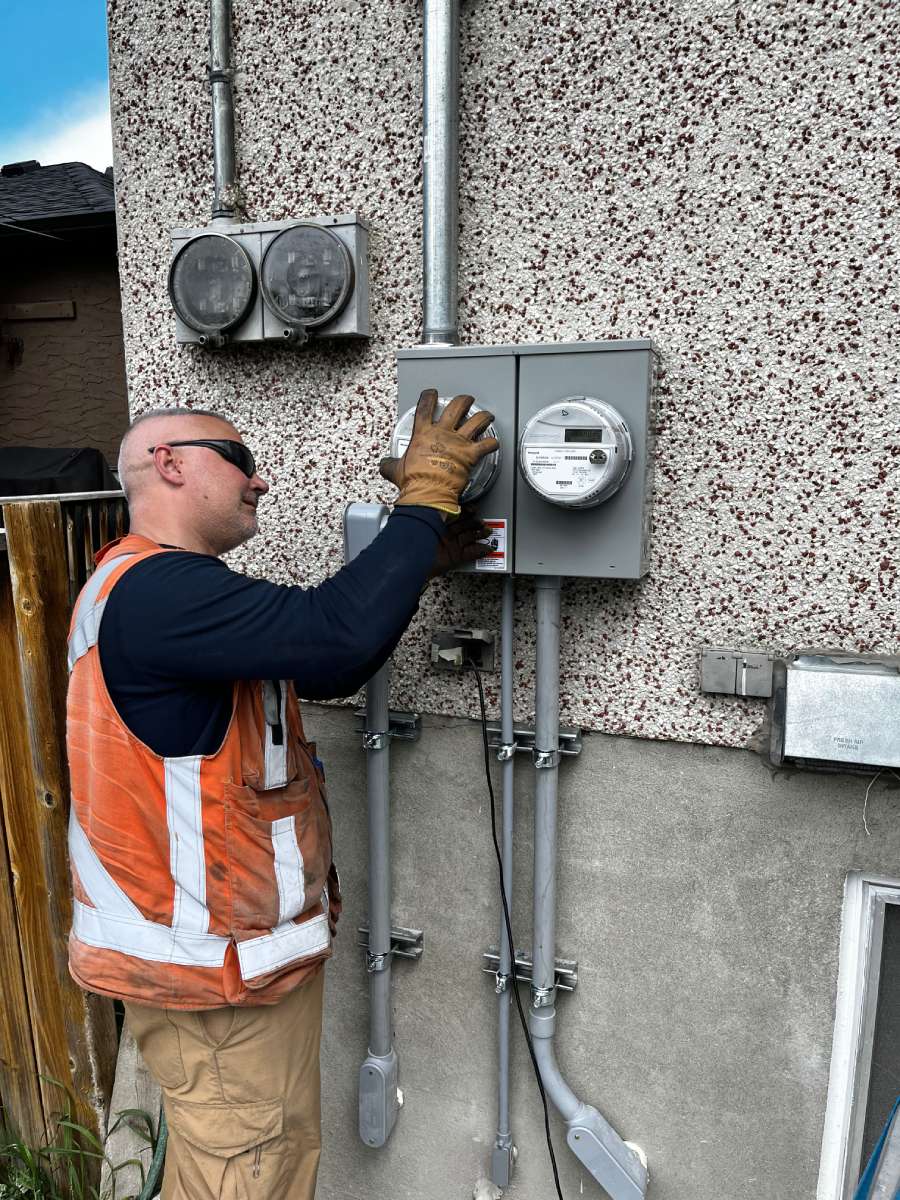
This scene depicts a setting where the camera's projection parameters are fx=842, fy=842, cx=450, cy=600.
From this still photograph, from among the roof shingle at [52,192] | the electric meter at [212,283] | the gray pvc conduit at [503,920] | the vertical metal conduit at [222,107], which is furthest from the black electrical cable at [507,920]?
the roof shingle at [52,192]

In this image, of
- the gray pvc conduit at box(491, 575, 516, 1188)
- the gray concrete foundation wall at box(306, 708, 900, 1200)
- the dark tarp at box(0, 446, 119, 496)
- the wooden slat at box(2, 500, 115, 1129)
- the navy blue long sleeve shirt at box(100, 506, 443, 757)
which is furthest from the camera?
the dark tarp at box(0, 446, 119, 496)

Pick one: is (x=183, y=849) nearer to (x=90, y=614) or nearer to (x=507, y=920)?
(x=90, y=614)

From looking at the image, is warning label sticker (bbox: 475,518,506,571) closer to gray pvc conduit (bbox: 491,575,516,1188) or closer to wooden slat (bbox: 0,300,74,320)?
gray pvc conduit (bbox: 491,575,516,1188)

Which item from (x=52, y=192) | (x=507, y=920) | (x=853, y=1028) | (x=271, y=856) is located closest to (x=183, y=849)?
(x=271, y=856)

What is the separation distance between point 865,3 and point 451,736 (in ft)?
5.68

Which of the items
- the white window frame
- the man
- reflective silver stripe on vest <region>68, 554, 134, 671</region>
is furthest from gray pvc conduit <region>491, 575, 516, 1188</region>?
reflective silver stripe on vest <region>68, 554, 134, 671</region>

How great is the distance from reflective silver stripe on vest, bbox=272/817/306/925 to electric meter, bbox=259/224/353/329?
3.80ft

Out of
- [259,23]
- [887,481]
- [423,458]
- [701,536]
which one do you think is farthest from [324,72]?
[887,481]

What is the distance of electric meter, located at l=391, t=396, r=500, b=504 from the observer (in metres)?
1.77

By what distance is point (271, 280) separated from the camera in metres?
2.04

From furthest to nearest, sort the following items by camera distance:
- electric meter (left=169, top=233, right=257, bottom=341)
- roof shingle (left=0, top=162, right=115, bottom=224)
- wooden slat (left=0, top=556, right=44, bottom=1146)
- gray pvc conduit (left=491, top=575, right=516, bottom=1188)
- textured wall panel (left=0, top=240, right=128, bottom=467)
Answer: textured wall panel (left=0, top=240, right=128, bottom=467)
roof shingle (left=0, top=162, right=115, bottom=224)
wooden slat (left=0, top=556, right=44, bottom=1146)
electric meter (left=169, top=233, right=257, bottom=341)
gray pvc conduit (left=491, top=575, right=516, bottom=1188)

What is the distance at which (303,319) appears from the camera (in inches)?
79.4

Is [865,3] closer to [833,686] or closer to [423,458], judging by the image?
[423,458]

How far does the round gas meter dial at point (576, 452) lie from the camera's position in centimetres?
166
